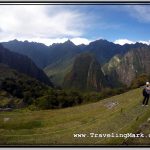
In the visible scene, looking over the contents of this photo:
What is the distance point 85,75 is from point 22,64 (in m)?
1.24

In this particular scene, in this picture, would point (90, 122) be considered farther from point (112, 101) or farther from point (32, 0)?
point (32, 0)

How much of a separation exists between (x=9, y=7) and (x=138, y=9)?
2403 mm

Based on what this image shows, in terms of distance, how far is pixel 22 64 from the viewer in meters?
11.7

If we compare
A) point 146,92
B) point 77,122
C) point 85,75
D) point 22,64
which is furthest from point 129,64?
point 22,64

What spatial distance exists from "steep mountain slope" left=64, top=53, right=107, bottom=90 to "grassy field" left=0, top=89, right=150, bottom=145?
1.25ft

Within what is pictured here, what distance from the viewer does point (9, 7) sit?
1138 centimetres

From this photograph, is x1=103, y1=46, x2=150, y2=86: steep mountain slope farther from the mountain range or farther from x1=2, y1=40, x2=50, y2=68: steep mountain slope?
x1=2, y1=40, x2=50, y2=68: steep mountain slope

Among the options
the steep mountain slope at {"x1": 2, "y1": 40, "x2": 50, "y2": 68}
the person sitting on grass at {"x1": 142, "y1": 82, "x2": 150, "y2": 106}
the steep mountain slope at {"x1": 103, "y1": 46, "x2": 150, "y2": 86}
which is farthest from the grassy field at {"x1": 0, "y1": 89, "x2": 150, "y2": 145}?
the steep mountain slope at {"x1": 2, "y1": 40, "x2": 50, "y2": 68}

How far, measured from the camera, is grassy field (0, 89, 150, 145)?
11.3 metres

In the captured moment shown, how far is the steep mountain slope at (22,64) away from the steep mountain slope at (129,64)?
4.11 feet

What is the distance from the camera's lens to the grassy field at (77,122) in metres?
11.3

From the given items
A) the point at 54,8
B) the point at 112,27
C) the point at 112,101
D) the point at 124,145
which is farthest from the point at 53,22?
the point at 124,145

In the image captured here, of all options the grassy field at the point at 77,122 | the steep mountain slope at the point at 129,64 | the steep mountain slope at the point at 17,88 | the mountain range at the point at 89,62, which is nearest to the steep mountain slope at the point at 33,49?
the mountain range at the point at 89,62

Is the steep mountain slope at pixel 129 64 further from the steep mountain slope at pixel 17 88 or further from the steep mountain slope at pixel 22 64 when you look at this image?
the steep mountain slope at pixel 17 88
